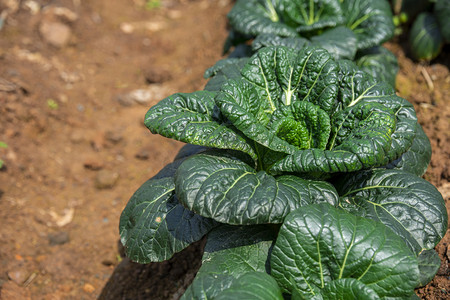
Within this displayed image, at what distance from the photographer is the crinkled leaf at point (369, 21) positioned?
478 centimetres

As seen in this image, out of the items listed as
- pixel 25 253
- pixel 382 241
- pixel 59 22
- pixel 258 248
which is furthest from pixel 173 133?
pixel 59 22

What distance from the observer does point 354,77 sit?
339 centimetres

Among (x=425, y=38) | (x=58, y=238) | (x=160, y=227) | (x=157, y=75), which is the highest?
(x=425, y=38)

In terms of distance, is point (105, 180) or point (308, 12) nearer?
point (308, 12)

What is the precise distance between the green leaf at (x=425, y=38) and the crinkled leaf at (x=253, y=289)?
478cm

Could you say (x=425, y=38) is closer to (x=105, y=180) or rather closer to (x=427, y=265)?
(x=427, y=265)

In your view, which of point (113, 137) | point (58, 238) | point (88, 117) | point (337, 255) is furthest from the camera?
point (88, 117)

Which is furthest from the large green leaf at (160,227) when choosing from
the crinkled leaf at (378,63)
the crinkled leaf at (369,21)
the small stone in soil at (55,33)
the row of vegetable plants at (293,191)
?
the small stone in soil at (55,33)

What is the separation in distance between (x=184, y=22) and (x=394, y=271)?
22.4 feet

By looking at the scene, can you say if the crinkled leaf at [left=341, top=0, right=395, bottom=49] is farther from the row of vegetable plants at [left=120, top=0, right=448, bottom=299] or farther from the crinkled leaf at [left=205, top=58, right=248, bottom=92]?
the crinkled leaf at [left=205, top=58, right=248, bottom=92]

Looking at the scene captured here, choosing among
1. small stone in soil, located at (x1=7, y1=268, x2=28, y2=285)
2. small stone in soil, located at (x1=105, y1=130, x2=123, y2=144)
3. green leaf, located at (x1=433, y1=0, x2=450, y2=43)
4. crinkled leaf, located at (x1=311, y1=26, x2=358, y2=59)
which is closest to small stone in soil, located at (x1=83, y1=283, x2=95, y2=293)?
small stone in soil, located at (x1=7, y1=268, x2=28, y2=285)

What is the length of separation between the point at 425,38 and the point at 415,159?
10.3 feet

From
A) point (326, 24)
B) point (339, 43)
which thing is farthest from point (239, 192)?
point (326, 24)

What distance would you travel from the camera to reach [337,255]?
255 centimetres
